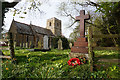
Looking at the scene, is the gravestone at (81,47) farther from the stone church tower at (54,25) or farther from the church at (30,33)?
the stone church tower at (54,25)

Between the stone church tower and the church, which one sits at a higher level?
the stone church tower

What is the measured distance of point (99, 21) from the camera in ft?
45.1

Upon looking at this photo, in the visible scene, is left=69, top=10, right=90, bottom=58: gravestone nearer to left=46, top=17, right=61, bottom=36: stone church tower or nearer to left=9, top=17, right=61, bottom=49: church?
left=9, top=17, right=61, bottom=49: church

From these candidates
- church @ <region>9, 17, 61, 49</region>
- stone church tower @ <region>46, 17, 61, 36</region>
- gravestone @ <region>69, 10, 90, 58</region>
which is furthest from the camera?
stone church tower @ <region>46, 17, 61, 36</region>

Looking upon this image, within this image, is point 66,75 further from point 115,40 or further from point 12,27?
point 12,27

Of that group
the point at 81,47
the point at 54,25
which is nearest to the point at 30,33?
the point at 54,25

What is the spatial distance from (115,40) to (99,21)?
12.9 feet

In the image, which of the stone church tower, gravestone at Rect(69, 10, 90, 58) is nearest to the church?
the stone church tower

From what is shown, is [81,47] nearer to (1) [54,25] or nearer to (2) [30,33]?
(2) [30,33]

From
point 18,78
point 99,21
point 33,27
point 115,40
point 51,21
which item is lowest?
point 18,78

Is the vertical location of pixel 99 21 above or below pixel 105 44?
above

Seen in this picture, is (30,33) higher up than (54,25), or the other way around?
(54,25)

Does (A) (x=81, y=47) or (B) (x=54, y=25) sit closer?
(A) (x=81, y=47)

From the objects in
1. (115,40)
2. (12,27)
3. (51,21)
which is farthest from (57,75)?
(51,21)
